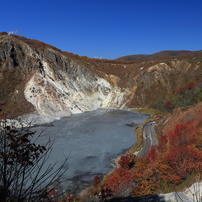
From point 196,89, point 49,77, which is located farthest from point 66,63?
point 196,89

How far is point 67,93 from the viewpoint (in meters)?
52.3

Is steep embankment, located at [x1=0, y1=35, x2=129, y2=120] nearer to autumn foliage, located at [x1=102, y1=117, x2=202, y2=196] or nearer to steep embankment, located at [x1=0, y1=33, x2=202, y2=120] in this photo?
steep embankment, located at [x1=0, y1=33, x2=202, y2=120]

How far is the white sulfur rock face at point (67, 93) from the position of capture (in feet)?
144

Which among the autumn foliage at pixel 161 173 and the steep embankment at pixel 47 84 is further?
the steep embankment at pixel 47 84

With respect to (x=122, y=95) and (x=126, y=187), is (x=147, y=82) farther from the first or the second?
(x=126, y=187)

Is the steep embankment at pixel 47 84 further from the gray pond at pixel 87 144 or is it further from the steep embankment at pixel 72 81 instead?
the gray pond at pixel 87 144

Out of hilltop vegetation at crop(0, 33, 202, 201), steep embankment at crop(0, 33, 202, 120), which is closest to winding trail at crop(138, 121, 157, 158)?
hilltop vegetation at crop(0, 33, 202, 201)

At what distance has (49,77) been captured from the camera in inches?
2042

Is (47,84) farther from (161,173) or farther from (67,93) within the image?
(161,173)

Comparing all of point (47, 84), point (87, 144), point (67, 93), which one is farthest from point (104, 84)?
point (87, 144)

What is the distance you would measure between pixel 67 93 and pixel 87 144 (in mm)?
28379

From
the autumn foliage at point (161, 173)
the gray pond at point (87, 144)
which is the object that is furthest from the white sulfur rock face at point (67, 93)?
the autumn foliage at point (161, 173)

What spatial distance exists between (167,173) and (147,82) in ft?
170

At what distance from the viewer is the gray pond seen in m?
18.9
